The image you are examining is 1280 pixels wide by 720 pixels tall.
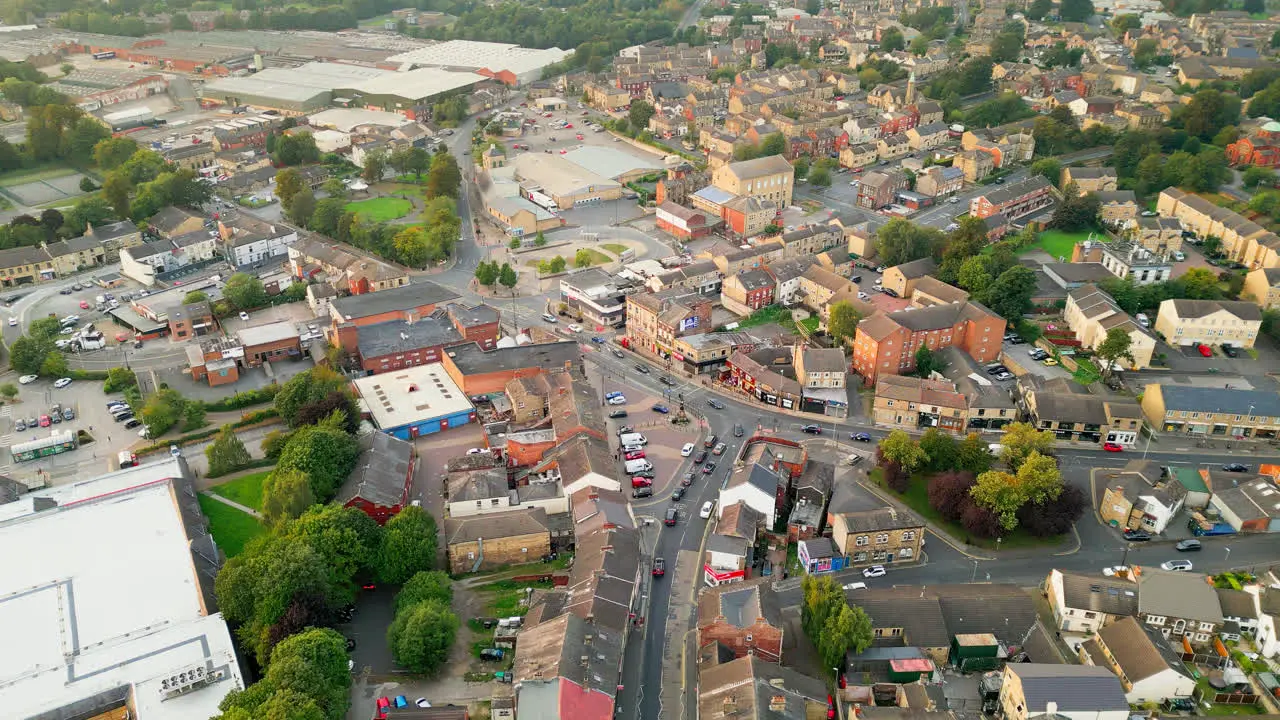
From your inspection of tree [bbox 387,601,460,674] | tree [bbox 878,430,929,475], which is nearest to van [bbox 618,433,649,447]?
tree [bbox 878,430,929,475]

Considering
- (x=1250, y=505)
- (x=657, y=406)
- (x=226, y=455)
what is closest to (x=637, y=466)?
(x=657, y=406)

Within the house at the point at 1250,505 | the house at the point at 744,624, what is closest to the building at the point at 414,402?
the house at the point at 744,624

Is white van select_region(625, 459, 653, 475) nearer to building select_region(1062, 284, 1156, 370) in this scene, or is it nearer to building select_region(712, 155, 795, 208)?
building select_region(1062, 284, 1156, 370)

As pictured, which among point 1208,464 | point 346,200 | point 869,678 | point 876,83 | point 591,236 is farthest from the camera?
point 876,83

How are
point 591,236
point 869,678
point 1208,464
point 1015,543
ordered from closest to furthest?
point 869,678, point 1015,543, point 1208,464, point 591,236

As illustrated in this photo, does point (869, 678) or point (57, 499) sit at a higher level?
point (57, 499)

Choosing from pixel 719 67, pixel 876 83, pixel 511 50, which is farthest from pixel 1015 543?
pixel 511 50

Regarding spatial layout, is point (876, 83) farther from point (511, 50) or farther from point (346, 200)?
point (346, 200)
